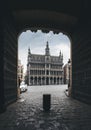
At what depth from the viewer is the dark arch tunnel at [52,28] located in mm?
9898

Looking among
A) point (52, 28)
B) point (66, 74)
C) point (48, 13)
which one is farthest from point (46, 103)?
point (66, 74)

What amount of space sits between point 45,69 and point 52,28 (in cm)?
9510

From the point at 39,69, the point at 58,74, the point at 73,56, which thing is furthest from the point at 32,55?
the point at 73,56

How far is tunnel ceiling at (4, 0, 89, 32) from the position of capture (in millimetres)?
10223

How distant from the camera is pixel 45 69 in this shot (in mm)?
109250

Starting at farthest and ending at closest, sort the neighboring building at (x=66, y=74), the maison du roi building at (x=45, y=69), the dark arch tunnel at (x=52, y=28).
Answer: the neighboring building at (x=66, y=74) < the maison du roi building at (x=45, y=69) < the dark arch tunnel at (x=52, y=28)

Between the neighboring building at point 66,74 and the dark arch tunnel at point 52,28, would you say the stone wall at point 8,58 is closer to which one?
the dark arch tunnel at point 52,28

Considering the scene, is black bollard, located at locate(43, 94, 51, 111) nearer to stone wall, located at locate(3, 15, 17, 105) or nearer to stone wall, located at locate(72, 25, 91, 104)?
stone wall, located at locate(3, 15, 17, 105)

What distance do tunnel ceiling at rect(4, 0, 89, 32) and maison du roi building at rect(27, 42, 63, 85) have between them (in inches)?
3489

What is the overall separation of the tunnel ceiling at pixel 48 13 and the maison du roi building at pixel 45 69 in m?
88.6

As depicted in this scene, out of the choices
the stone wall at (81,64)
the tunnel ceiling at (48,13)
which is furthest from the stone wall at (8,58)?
the stone wall at (81,64)

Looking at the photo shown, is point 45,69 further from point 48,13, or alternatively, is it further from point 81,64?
point 48,13

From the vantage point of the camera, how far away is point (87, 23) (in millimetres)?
11391

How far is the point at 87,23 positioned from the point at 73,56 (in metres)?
4.29
